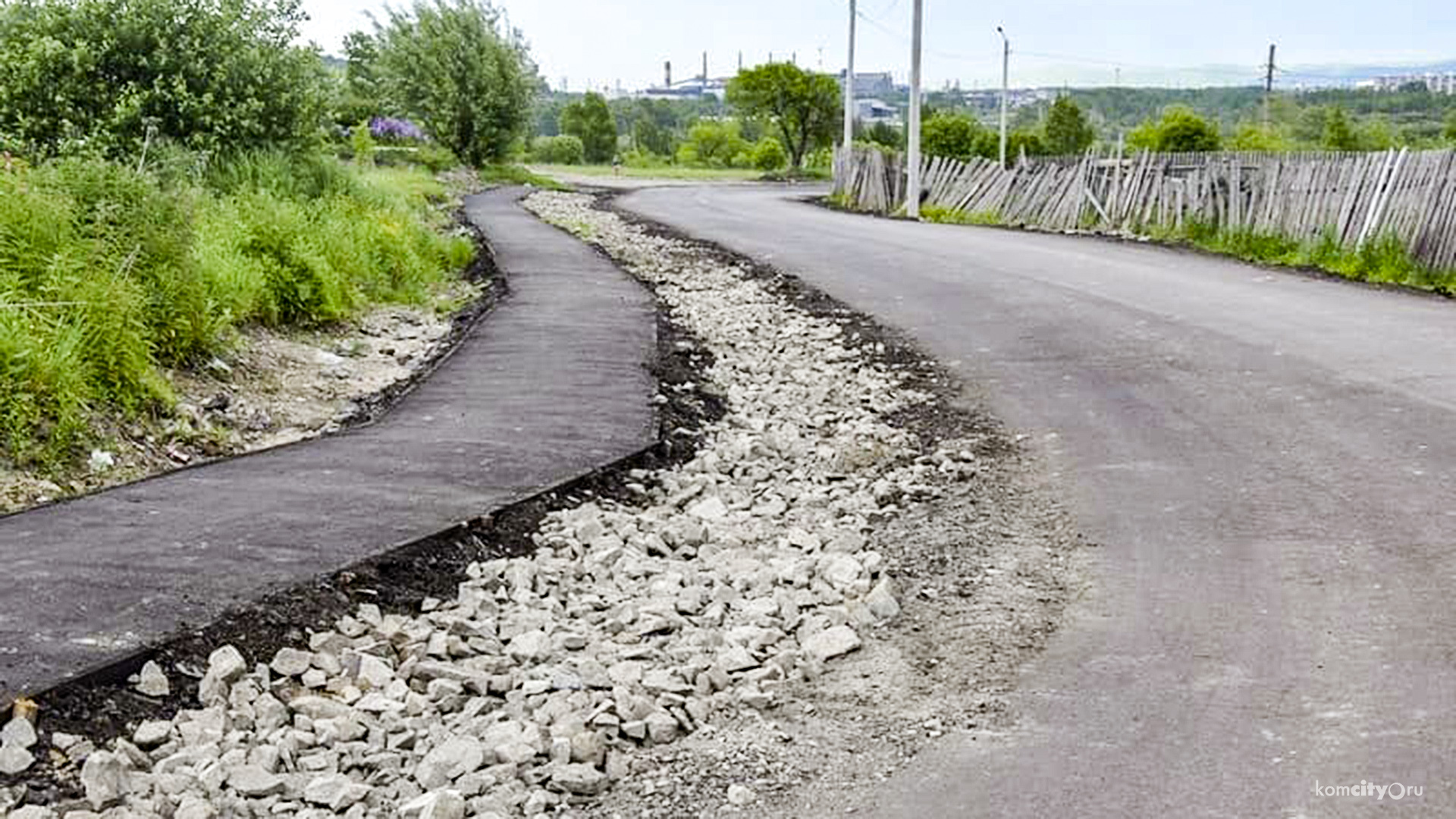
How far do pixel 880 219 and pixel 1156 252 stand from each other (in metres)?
11.4

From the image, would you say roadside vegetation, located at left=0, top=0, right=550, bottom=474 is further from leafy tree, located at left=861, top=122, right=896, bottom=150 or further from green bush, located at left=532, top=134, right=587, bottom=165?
green bush, located at left=532, top=134, right=587, bottom=165

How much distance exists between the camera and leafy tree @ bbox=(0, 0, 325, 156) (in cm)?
1491

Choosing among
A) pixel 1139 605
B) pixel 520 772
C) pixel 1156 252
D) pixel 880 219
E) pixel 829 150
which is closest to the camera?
pixel 520 772

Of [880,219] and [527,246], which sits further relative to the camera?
[880,219]

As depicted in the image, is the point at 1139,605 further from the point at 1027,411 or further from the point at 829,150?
the point at 829,150

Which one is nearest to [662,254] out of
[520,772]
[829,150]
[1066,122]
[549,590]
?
[549,590]

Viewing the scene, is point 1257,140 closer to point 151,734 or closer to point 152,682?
point 152,682

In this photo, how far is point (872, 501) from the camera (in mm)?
7539

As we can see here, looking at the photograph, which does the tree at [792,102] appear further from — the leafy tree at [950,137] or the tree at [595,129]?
the leafy tree at [950,137]

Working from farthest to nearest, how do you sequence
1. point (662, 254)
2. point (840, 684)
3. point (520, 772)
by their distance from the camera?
point (662, 254), point (840, 684), point (520, 772)

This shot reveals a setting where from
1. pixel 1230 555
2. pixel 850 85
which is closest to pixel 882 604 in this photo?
pixel 1230 555

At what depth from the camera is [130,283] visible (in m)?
9.12

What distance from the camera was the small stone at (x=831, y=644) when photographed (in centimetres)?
525

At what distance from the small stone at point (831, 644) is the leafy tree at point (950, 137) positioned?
51.5 meters
